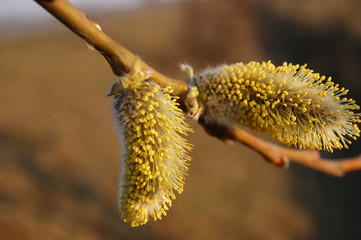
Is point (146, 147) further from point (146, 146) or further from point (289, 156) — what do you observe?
point (289, 156)

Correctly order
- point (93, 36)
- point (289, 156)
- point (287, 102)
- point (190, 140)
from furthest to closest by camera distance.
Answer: point (190, 140)
point (289, 156)
point (287, 102)
point (93, 36)

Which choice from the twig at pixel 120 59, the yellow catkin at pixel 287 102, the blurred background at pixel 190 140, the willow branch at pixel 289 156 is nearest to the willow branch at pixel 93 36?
the twig at pixel 120 59

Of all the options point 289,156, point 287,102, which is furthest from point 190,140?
point 287,102

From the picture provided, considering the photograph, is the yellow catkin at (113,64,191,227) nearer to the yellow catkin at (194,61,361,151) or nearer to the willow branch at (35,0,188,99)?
the willow branch at (35,0,188,99)

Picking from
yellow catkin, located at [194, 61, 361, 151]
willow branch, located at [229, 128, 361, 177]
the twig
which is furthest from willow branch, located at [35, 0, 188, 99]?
willow branch, located at [229, 128, 361, 177]

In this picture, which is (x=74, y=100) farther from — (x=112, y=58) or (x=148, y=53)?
(x=112, y=58)

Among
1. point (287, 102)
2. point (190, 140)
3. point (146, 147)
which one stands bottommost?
point (146, 147)

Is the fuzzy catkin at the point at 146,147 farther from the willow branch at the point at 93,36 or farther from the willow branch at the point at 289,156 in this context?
the willow branch at the point at 289,156
